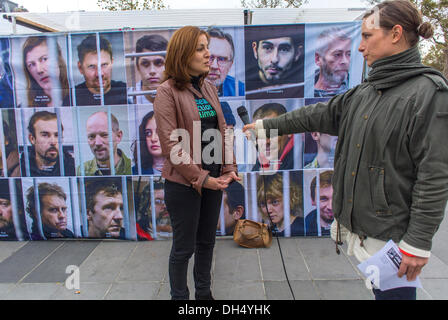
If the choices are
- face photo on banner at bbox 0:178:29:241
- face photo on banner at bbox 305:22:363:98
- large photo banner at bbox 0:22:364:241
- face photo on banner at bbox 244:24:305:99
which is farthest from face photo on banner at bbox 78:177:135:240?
face photo on banner at bbox 305:22:363:98

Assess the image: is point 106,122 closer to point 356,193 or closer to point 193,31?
point 193,31

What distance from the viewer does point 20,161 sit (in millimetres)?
3523

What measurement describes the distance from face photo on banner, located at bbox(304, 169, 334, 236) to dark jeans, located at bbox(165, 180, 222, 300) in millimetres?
1505

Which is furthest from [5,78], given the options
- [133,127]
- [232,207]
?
[232,207]

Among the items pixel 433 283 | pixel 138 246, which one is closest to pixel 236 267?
pixel 138 246

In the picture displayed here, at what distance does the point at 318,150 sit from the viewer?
3494 millimetres

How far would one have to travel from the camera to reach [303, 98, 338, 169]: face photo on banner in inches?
137

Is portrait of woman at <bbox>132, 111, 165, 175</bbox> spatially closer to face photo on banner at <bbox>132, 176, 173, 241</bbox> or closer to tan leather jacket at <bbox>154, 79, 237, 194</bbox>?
face photo on banner at <bbox>132, 176, 173, 241</bbox>

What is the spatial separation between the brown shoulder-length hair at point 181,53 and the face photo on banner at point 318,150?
1.72 meters

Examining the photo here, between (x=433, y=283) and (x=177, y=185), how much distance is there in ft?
7.25

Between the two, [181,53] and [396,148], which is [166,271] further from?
[396,148]

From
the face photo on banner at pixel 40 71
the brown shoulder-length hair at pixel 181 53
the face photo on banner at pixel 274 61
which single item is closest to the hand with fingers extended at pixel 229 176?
the brown shoulder-length hair at pixel 181 53

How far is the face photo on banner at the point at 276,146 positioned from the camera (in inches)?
135
